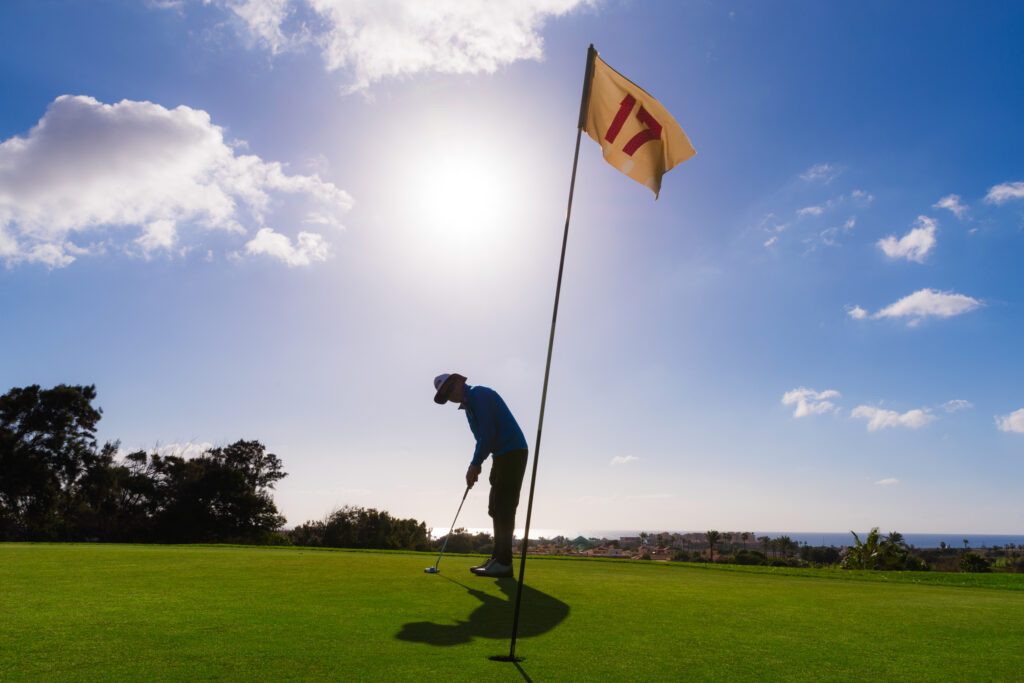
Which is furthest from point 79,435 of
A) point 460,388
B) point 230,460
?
point 460,388

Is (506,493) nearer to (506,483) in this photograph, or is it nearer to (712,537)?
(506,483)

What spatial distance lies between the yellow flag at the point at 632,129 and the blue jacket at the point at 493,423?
3.36m

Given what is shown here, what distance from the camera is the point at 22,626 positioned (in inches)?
140

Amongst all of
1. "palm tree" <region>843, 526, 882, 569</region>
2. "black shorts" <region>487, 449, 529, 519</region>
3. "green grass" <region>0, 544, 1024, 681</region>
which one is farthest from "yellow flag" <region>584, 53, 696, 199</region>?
"palm tree" <region>843, 526, 882, 569</region>

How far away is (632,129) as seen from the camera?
6922 millimetres

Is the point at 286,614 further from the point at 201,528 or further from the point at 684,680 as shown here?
the point at 201,528

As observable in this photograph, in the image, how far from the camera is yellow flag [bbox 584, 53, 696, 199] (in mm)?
6641

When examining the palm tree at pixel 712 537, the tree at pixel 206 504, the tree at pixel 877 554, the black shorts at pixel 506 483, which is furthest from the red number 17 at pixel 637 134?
the palm tree at pixel 712 537

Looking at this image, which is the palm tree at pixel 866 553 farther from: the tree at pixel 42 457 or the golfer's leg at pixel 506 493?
the tree at pixel 42 457

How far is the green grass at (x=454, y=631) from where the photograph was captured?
9.71ft

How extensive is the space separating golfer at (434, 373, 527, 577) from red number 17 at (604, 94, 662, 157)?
3.58 meters

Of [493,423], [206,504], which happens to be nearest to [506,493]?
[493,423]

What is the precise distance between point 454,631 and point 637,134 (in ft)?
18.8

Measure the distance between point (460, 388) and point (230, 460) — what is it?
51907mm
